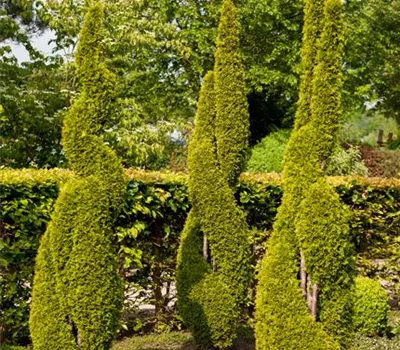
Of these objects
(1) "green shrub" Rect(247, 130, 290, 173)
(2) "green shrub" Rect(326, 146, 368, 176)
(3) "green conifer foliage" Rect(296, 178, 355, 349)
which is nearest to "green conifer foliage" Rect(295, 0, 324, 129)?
(3) "green conifer foliage" Rect(296, 178, 355, 349)

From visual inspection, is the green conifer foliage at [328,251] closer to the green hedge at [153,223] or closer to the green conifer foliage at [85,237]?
the green conifer foliage at [85,237]

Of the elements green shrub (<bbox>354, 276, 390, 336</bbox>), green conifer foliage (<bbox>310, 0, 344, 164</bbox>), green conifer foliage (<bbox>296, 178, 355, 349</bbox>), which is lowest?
green shrub (<bbox>354, 276, 390, 336</bbox>)

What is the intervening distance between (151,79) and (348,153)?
6627 millimetres

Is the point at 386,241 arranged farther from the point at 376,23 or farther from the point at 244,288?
the point at 376,23

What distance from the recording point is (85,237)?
4.32 m

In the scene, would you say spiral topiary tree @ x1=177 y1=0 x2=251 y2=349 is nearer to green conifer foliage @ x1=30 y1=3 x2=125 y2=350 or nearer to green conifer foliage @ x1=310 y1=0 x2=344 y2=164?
green conifer foliage @ x1=310 y1=0 x2=344 y2=164

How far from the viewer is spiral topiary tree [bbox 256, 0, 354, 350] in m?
4.44

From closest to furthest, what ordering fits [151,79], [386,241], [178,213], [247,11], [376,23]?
[178,213]
[386,241]
[247,11]
[151,79]
[376,23]

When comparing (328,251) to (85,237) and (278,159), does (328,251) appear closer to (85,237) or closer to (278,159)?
(85,237)

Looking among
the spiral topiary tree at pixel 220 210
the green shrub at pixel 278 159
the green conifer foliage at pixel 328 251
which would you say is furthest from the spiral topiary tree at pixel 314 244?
the green shrub at pixel 278 159

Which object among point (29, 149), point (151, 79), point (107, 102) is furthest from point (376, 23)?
point (107, 102)

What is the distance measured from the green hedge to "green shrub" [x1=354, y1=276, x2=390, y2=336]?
1075 mm

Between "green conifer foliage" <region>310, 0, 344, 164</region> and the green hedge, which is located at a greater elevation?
"green conifer foliage" <region>310, 0, 344, 164</region>

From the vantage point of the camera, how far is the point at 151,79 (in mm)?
20375
